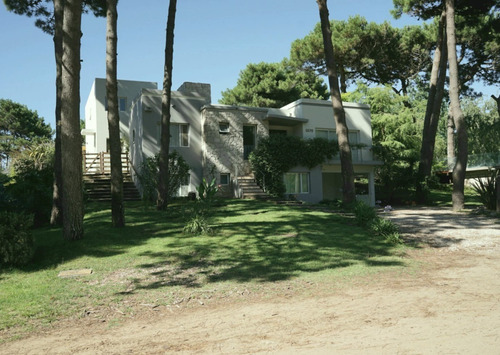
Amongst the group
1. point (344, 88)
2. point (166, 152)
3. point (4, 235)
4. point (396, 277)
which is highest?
point (344, 88)

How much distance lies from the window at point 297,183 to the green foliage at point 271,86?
49.4ft

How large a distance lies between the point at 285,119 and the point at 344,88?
1234 cm

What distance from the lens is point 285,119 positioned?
999 inches

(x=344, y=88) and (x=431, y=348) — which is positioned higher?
(x=344, y=88)

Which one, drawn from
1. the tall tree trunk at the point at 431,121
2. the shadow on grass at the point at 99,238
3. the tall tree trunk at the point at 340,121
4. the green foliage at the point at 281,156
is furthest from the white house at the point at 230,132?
the shadow on grass at the point at 99,238

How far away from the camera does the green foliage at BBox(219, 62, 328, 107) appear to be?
128 feet

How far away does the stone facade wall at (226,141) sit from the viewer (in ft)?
78.4

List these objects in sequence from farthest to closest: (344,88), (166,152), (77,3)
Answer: (344,88) → (166,152) → (77,3)

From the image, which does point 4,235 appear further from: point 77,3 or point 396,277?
point 396,277

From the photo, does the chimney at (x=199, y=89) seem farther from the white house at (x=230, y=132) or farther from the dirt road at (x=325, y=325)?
the dirt road at (x=325, y=325)

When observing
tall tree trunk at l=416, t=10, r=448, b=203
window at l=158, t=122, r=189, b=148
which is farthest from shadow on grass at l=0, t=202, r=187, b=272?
tall tree trunk at l=416, t=10, r=448, b=203

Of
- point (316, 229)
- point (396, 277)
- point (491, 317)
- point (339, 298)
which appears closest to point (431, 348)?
point (491, 317)

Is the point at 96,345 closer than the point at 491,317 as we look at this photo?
Yes

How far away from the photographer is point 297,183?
25.9 metres
